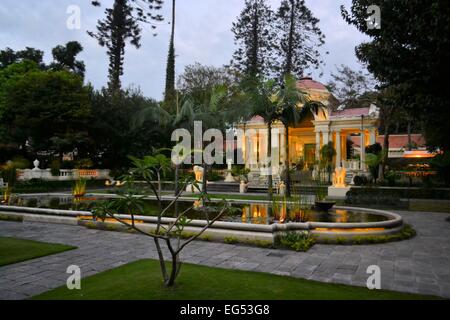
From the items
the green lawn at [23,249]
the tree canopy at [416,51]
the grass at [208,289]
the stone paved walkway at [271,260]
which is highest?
the tree canopy at [416,51]

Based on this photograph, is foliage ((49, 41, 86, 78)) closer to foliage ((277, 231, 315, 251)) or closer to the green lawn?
the green lawn

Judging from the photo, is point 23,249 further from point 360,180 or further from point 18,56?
point 18,56

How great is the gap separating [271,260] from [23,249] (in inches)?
227

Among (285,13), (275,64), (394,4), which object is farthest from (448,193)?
(285,13)

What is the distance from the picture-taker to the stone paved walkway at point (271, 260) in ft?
18.3

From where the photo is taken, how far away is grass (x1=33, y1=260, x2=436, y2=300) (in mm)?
4574

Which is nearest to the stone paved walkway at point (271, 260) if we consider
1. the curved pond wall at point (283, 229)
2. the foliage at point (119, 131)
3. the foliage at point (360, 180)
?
the curved pond wall at point (283, 229)

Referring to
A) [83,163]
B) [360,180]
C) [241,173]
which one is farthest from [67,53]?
[360,180]

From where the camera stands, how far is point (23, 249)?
775 centimetres

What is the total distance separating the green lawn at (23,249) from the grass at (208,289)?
7.79 ft

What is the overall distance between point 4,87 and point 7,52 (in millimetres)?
14582

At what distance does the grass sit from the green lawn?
237cm

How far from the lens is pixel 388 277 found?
19.1 ft

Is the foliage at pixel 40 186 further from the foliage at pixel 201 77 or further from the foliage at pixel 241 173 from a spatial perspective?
the foliage at pixel 201 77
